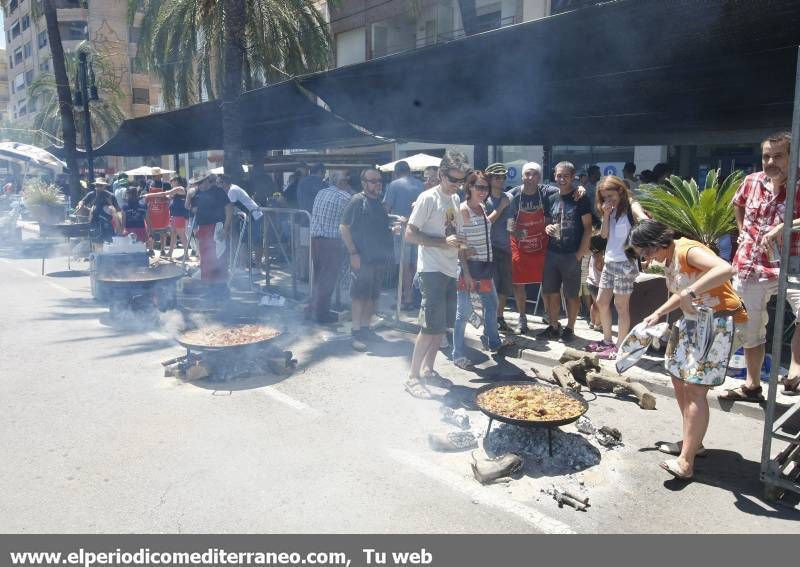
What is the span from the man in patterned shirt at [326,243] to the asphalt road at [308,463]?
180cm

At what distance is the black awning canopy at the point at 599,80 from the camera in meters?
5.31

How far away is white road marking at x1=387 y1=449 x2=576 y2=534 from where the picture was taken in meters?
3.40

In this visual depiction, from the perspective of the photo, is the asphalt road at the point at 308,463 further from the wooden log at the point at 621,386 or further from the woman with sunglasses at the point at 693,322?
the woman with sunglasses at the point at 693,322

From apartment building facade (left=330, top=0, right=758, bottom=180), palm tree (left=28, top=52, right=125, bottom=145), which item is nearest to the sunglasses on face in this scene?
apartment building facade (left=330, top=0, right=758, bottom=180)

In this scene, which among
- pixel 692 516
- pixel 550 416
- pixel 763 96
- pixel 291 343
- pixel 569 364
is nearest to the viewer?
pixel 692 516

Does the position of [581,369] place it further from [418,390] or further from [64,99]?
[64,99]

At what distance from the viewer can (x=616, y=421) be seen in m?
4.90

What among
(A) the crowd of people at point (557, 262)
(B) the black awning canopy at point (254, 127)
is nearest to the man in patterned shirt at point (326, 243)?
(A) the crowd of people at point (557, 262)

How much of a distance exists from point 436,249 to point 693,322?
7.42 feet

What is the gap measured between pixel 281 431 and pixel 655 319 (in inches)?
110

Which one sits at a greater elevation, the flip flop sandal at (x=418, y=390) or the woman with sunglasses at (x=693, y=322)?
the woman with sunglasses at (x=693, y=322)

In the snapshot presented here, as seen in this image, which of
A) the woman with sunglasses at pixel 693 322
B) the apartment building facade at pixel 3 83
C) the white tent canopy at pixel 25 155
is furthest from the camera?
the apartment building facade at pixel 3 83
